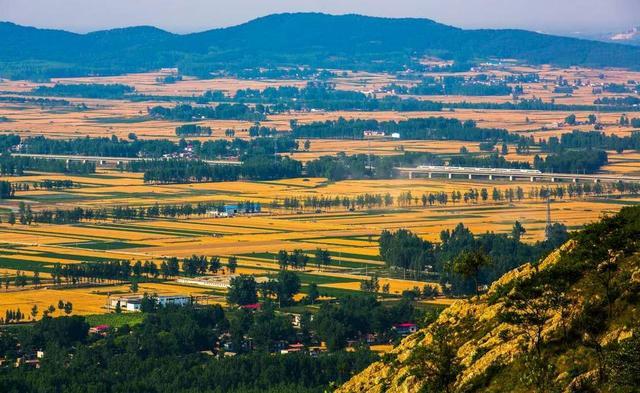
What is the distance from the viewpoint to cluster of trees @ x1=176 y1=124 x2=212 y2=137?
138875 millimetres

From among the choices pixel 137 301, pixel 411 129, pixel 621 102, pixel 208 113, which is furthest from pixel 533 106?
pixel 137 301

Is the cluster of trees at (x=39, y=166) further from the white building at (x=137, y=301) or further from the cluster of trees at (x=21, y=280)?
the white building at (x=137, y=301)

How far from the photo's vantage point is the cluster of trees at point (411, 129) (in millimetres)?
133125

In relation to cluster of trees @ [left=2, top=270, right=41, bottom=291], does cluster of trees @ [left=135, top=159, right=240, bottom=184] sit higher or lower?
lower

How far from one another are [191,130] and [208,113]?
73.4ft

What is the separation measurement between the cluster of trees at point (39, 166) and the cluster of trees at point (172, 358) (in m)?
53.1

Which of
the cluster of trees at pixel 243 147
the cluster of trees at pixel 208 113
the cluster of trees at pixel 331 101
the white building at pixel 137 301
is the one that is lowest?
the cluster of trees at pixel 331 101

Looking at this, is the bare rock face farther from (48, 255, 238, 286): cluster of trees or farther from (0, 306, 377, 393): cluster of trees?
(48, 255, 238, 286): cluster of trees

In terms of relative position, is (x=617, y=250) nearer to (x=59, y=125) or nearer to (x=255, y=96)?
(x=59, y=125)

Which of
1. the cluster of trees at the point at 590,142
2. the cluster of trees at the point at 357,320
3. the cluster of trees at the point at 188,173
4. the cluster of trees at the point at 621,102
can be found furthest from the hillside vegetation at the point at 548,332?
the cluster of trees at the point at 621,102

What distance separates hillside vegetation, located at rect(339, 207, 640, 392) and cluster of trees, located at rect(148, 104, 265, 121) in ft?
418

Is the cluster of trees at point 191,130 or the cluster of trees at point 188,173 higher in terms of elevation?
the cluster of trees at point 188,173

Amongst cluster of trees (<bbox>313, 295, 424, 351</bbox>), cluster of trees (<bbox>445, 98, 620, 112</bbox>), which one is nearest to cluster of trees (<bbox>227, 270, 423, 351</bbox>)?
cluster of trees (<bbox>313, 295, 424, 351</bbox>)

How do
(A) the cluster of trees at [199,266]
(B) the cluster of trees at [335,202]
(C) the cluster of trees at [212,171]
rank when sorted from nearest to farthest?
(A) the cluster of trees at [199,266] → (B) the cluster of trees at [335,202] → (C) the cluster of trees at [212,171]
